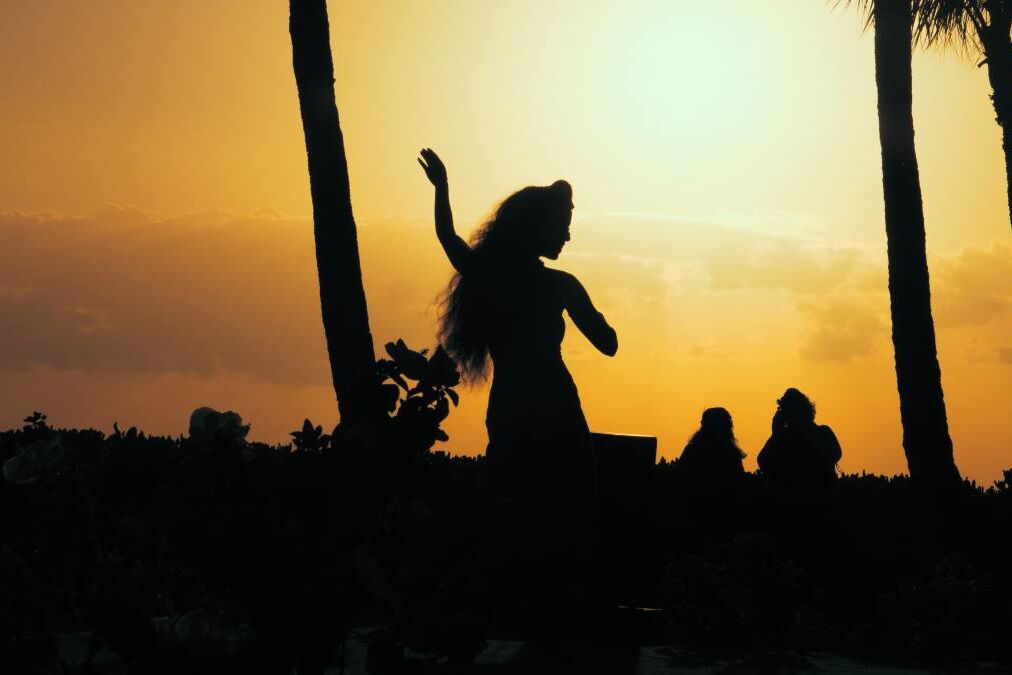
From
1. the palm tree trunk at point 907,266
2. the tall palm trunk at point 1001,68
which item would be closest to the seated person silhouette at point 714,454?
the palm tree trunk at point 907,266

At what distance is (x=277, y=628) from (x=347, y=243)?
256 inches

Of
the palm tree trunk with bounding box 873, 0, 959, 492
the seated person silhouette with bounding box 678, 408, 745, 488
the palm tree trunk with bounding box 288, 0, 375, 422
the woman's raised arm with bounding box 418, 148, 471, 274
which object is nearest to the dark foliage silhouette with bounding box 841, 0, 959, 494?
the palm tree trunk with bounding box 873, 0, 959, 492

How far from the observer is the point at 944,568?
1037cm

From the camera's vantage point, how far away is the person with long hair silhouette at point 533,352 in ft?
22.2

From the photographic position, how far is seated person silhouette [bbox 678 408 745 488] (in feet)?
35.3

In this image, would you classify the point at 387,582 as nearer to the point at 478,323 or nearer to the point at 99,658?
the point at 478,323

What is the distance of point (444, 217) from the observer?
666cm

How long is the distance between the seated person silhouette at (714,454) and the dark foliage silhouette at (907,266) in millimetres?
2560

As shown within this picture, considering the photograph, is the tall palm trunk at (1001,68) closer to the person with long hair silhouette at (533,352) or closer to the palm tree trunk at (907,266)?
the palm tree trunk at (907,266)

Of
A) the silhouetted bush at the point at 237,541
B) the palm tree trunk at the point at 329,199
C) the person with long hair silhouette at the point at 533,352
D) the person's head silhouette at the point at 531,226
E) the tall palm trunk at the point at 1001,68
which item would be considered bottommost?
the silhouetted bush at the point at 237,541

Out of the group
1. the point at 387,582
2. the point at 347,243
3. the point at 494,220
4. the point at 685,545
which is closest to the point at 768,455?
the point at 685,545

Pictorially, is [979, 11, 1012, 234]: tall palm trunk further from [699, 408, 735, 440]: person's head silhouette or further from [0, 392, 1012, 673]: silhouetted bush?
[0, 392, 1012, 673]: silhouetted bush

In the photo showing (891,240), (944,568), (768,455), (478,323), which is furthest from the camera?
(891,240)

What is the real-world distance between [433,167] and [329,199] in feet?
13.8
